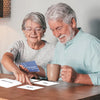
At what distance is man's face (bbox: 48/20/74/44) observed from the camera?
75.2 inches

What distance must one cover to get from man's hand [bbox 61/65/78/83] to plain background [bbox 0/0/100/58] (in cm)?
85

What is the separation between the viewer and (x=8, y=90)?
57.5 inches

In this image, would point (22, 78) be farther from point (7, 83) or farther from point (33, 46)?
point (33, 46)

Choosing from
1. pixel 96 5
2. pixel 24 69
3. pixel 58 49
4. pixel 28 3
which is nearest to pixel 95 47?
pixel 58 49

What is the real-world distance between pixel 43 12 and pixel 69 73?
4.24ft

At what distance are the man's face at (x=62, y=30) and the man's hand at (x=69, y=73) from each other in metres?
0.34

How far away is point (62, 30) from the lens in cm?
194

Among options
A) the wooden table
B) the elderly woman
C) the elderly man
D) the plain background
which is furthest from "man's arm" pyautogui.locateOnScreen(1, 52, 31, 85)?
the plain background

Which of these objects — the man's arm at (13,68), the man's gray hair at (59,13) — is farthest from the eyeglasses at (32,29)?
the man's gray hair at (59,13)

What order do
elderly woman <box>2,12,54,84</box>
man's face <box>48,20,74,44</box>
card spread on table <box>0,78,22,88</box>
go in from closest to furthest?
card spread on table <box>0,78,22,88</box>
man's face <box>48,20,74,44</box>
elderly woman <box>2,12,54,84</box>

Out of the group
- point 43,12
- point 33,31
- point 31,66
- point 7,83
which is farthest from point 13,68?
point 43,12

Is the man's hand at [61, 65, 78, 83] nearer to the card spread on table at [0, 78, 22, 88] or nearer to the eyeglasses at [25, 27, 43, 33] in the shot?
the card spread on table at [0, 78, 22, 88]

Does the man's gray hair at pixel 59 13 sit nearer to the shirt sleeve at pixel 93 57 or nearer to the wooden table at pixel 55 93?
the shirt sleeve at pixel 93 57

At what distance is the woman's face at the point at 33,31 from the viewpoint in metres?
2.24
